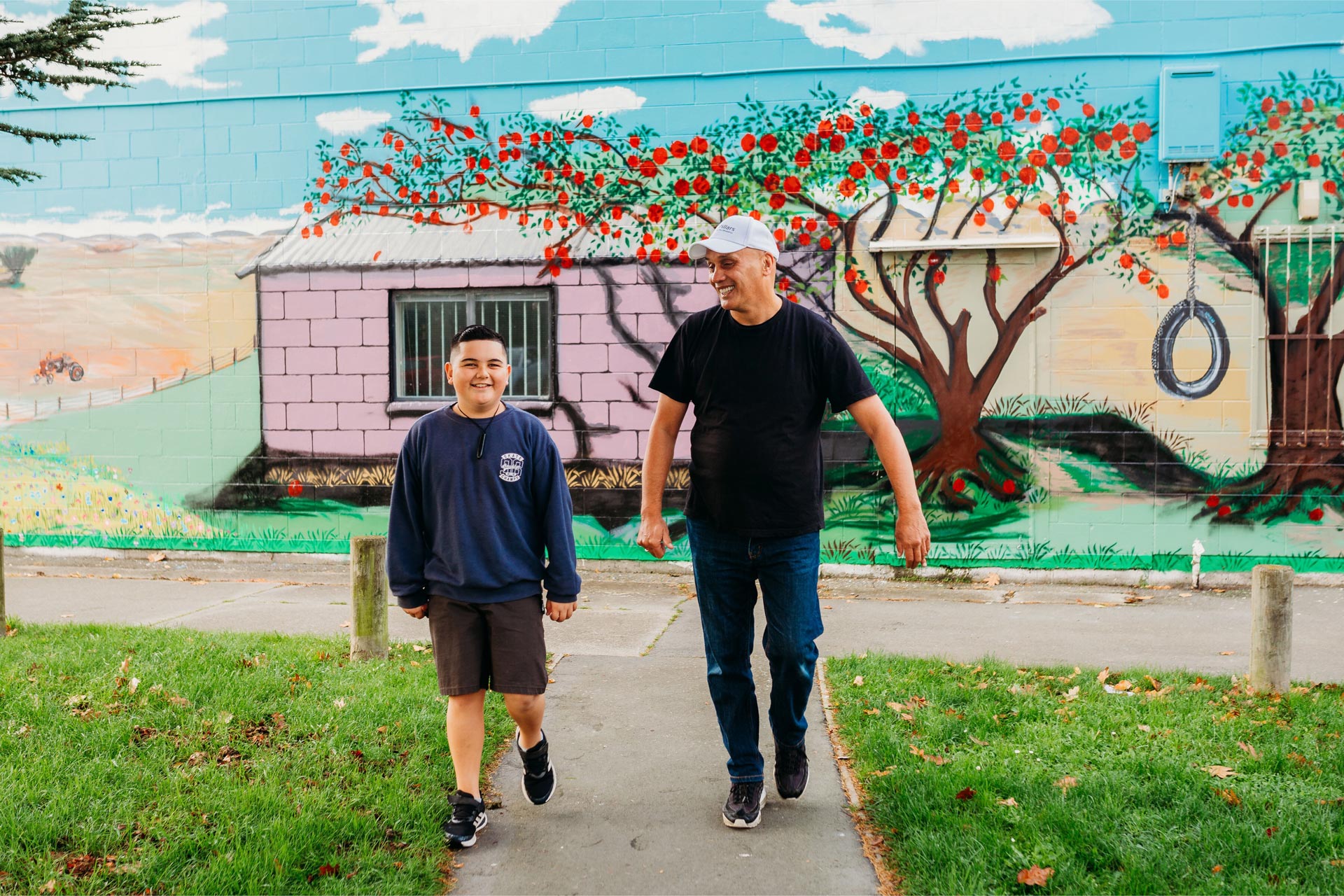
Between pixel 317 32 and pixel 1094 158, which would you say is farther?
pixel 317 32

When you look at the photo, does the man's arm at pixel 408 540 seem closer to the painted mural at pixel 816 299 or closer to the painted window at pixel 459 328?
the painted mural at pixel 816 299

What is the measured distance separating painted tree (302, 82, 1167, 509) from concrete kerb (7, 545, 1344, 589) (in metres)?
0.61

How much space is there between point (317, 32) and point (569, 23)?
2238 millimetres

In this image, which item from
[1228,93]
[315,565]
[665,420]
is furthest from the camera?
[315,565]

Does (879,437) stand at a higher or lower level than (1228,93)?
lower

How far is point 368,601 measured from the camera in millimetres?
5656

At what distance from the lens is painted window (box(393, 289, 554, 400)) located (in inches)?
348

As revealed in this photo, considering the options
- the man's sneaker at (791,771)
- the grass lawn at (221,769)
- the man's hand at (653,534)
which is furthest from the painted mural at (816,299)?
the man's hand at (653,534)

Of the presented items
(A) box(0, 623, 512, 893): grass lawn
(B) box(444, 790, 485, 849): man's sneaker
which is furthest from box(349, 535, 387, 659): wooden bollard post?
(B) box(444, 790, 485, 849): man's sneaker

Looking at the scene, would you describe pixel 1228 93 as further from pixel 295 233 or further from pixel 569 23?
pixel 295 233

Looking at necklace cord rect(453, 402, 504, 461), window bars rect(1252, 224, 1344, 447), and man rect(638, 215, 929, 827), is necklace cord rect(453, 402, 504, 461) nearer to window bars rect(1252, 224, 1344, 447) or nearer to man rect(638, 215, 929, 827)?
man rect(638, 215, 929, 827)

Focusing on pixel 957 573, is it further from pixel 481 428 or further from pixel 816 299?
pixel 481 428

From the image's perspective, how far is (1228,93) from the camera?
309 inches

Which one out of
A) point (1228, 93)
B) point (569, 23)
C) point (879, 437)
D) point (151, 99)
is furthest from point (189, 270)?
point (1228, 93)
